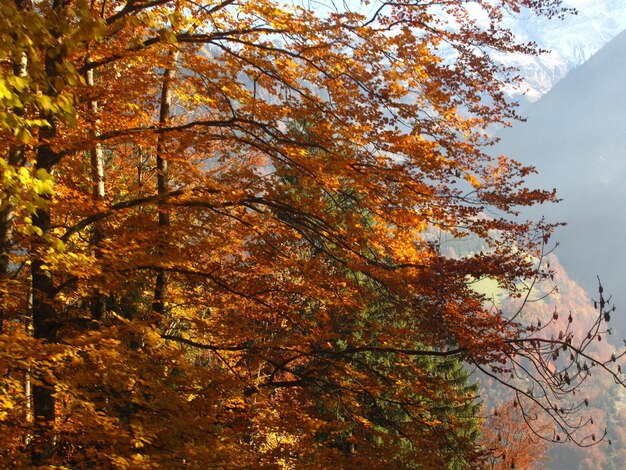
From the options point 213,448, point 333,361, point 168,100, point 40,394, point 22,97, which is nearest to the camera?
point 22,97

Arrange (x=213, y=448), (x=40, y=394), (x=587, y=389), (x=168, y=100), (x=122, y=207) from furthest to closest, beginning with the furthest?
(x=587, y=389)
(x=168, y=100)
(x=122, y=207)
(x=40, y=394)
(x=213, y=448)

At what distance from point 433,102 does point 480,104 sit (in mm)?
783

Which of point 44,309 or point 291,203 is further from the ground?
point 291,203

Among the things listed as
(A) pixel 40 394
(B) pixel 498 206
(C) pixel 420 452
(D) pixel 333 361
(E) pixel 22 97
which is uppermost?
(B) pixel 498 206

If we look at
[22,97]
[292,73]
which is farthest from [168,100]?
[22,97]

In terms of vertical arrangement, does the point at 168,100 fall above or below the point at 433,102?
above

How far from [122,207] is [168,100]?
345cm

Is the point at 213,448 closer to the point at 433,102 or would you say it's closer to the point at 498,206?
the point at 498,206

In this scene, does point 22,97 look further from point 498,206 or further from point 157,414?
point 498,206

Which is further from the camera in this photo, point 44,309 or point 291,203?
point 291,203

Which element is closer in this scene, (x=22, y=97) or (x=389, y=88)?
(x=22, y=97)

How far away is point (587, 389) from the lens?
127 metres

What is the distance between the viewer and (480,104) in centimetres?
684

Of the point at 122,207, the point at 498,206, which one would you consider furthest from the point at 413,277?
the point at 122,207
